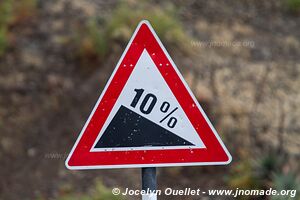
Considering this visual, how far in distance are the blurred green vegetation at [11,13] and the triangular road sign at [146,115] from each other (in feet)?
19.6

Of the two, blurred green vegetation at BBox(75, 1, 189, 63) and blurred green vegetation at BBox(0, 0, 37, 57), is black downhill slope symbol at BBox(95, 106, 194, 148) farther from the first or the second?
blurred green vegetation at BBox(0, 0, 37, 57)

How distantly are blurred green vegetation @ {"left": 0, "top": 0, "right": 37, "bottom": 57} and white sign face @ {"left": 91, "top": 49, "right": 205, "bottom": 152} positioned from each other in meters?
6.01

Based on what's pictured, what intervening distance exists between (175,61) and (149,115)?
5.12 meters

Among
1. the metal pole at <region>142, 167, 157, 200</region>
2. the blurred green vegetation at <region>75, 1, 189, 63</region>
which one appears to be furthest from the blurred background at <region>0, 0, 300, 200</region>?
the metal pole at <region>142, 167, 157, 200</region>

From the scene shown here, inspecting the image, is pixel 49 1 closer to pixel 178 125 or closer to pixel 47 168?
pixel 47 168

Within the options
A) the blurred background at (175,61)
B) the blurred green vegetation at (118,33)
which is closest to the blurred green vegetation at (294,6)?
the blurred background at (175,61)

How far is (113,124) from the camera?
3.49m

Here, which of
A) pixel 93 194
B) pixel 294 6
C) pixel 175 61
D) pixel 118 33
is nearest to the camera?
pixel 93 194

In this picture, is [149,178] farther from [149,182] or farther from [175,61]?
[175,61]

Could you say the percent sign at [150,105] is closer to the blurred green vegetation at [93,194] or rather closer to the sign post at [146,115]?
the sign post at [146,115]

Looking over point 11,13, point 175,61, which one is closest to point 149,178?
point 175,61

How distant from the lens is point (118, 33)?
28.8 feet

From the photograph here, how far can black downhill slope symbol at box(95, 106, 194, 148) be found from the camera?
11.4ft

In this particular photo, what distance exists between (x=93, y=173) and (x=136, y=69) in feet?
13.8
